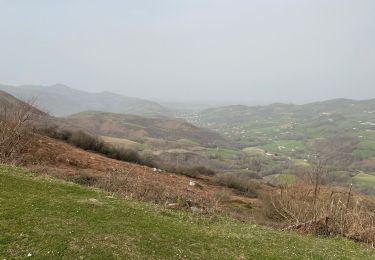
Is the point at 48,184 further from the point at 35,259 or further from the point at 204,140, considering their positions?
the point at 204,140

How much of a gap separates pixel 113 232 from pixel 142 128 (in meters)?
158

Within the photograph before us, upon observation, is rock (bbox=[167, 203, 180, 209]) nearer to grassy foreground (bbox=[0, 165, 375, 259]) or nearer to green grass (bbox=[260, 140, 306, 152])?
grassy foreground (bbox=[0, 165, 375, 259])

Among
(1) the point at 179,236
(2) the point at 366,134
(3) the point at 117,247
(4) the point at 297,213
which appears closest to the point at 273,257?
(1) the point at 179,236

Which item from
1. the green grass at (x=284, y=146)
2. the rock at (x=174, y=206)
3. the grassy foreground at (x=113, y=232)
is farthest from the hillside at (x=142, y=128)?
the grassy foreground at (x=113, y=232)

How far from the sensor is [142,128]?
6663 inches

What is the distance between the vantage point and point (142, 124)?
187875mm

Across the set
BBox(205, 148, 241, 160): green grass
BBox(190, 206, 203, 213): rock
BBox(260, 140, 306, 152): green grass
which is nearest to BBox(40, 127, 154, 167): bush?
BBox(190, 206, 203, 213): rock

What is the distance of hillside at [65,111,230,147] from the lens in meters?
156

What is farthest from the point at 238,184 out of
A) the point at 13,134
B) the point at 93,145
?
the point at 13,134

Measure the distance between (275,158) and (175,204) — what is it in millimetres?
110325

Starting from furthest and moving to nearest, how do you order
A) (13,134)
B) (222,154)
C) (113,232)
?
(222,154), (13,134), (113,232)

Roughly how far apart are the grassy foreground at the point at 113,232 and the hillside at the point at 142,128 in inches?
5100

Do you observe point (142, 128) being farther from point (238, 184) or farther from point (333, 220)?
point (333, 220)

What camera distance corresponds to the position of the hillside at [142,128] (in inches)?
6137
